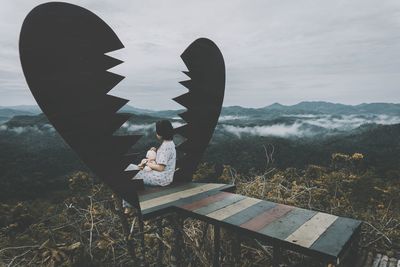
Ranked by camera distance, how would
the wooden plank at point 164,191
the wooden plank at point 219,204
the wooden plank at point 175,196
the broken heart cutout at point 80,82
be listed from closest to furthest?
the broken heart cutout at point 80,82 → the wooden plank at point 219,204 → the wooden plank at point 175,196 → the wooden plank at point 164,191

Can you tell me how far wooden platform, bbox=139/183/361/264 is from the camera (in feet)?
6.11

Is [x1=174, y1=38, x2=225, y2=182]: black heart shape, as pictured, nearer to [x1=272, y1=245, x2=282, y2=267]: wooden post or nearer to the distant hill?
[x1=272, y1=245, x2=282, y2=267]: wooden post

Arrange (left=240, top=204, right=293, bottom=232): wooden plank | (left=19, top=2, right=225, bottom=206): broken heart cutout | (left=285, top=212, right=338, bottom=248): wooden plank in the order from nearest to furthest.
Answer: (left=285, top=212, right=338, bottom=248): wooden plank, (left=19, top=2, right=225, bottom=206): broken heart cutout, (left=240, top=204, right=293, bottom=232): wooden plank

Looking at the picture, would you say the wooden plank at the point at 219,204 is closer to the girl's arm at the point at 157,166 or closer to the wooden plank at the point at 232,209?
the wooden plank at the point at 232,209

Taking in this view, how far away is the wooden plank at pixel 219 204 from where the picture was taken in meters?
2.44

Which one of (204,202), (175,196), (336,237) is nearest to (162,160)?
(175,196)

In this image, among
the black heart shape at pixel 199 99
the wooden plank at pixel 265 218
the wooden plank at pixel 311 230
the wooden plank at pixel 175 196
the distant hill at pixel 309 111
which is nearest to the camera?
the wooden plank at pixel 311 230

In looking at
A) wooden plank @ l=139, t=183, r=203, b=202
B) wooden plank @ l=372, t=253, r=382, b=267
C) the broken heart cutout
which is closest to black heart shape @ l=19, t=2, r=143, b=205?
the broken heart cutout

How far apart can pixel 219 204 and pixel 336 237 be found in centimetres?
99

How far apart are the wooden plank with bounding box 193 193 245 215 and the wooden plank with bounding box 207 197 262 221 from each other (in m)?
0.05

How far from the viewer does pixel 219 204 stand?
262 cm

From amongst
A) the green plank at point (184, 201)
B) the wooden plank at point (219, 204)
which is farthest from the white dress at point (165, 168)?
the wooden plank at point (219, 204)

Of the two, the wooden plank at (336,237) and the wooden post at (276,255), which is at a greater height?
the wooden plank at (336,237)

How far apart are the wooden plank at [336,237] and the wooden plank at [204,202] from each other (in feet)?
3.30
